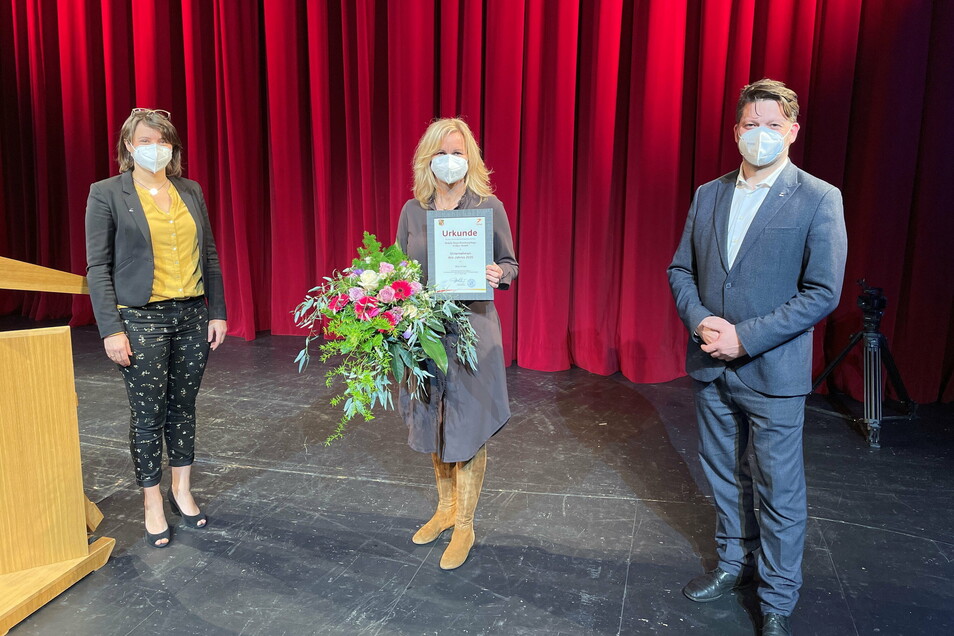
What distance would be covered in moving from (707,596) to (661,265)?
2.71 metres

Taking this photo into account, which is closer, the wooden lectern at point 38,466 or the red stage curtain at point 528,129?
the wooden lectern at point 38,466

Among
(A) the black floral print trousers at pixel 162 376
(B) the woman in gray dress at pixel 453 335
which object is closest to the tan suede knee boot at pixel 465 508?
(B) the woman in gray dress at pixel 453 335

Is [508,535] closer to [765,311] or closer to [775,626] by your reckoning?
[775,626]

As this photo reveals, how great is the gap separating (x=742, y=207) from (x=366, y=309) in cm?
109

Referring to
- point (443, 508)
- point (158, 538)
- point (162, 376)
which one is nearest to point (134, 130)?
point (162, 376)

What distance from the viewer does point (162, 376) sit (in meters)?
2.30

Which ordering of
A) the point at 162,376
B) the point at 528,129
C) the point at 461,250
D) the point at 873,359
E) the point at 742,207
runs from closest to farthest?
the point at 742,207 → the point at 461,250 → the point at 162,376 → the point at 873,359 → the point at 528,129

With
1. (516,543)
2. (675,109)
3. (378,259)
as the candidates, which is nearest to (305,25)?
(675,109)

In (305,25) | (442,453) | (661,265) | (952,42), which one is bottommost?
(442,453)

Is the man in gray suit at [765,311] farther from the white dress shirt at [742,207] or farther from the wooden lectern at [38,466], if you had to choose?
the wooden lectern at [38,466]

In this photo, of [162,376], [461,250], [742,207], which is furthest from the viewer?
[162,376]

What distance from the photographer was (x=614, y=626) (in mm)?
1925

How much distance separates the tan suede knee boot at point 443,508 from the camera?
7.71 ft

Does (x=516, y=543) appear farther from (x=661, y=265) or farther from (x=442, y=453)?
(x=661, y=265)
